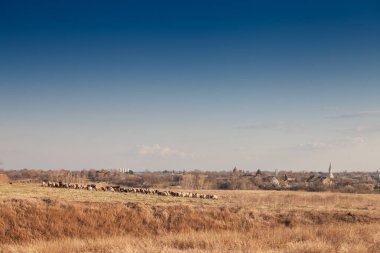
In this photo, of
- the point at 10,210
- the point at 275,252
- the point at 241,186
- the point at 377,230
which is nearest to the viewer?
the point at 275,252

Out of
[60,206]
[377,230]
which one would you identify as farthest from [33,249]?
[377,230]

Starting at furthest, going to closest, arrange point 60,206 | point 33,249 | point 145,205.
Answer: point 145,205 → point 60,206 → point 33,249

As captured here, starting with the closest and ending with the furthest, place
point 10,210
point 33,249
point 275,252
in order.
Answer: point 275,252, point 33,249, point 10,210

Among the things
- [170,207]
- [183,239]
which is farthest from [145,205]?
[183,239]

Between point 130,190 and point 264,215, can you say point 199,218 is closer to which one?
point 264,215

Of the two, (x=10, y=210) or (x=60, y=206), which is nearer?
(x=10, y=210)

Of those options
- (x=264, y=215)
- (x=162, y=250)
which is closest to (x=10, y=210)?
(x=162, y=250)

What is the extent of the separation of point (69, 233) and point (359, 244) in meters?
16.4

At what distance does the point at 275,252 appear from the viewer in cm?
1549

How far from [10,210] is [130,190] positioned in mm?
16318

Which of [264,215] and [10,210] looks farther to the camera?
[264,215]

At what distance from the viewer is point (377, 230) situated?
2222 centimetres

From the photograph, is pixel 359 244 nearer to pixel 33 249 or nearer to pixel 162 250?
pixel 162 250

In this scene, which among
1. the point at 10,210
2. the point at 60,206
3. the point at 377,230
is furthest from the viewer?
the point at 60,206
